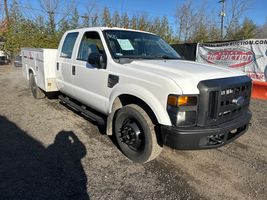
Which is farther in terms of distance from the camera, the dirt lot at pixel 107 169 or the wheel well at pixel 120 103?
the wheel well at pixel 120 103

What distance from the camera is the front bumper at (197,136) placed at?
2723mm

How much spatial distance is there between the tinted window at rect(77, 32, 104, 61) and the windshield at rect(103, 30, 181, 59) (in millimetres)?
213

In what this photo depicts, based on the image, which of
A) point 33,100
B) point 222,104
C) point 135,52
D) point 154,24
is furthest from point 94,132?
point 154,24

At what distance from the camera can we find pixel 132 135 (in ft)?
11.2

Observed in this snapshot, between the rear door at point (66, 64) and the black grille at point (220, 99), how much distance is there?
2.98 meters

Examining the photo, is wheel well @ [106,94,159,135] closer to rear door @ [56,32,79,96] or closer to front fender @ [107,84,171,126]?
front fender @ [107,84,171,126]

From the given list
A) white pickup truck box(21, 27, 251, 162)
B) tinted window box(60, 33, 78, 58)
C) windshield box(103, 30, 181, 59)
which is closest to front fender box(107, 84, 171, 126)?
white pickup truck box(21, 27, 251, 162)

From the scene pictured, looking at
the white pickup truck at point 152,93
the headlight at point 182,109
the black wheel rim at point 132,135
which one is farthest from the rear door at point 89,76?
the headlight at point 182,109

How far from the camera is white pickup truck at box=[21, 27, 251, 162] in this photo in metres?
2.74

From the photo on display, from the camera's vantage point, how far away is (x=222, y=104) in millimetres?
2869

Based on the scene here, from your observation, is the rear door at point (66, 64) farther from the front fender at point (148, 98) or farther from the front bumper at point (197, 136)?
the front bumper at point (197, 136)

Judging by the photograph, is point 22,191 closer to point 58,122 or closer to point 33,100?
point 58,122

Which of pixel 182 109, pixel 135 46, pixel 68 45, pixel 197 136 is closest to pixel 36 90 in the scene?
pixel 68 45

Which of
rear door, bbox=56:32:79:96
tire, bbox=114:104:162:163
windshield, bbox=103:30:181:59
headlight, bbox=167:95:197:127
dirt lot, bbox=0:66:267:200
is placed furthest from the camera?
rear door, bbox=56:32:79:96
